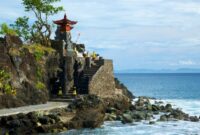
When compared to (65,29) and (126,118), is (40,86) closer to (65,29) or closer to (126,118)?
(126,118)

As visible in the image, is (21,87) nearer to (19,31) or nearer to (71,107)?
(71,107)

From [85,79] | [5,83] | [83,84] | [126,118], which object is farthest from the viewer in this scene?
[85,79]

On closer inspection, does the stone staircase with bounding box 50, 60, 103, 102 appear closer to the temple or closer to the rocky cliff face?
the temple

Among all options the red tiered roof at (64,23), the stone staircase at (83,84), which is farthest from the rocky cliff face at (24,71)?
the red tiered roof at (64,23)

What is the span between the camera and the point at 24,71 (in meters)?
41.8

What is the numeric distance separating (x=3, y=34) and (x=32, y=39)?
11596 mm

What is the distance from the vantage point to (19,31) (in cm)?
5447

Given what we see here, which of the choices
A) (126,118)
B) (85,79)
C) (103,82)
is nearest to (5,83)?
(126,118)

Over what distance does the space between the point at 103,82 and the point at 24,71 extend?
1087 cm

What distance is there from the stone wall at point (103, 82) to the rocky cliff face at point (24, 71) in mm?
4034

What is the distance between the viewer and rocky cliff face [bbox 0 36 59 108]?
1513 inches

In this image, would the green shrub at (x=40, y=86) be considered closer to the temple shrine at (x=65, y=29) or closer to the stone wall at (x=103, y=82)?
the stone wall at (x=103, y=82)

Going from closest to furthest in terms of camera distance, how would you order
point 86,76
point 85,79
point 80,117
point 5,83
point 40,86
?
1. point 80,117
2. point 5,83
3. point 40,86
4. point 85,79
5. point 86,76

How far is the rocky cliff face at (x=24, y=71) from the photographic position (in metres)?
38.4
